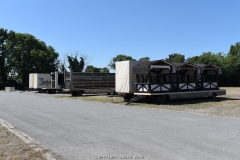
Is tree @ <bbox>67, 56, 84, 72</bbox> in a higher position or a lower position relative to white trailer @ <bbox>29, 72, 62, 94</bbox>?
higher

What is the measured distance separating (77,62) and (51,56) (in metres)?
5.99

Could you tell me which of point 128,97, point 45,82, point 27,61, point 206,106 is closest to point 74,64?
point 27,61

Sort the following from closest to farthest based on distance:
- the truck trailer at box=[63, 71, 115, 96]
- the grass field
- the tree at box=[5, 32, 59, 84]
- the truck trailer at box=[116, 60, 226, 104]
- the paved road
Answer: the paved road
the grass field
the truck trailer at box=[116, 60, 226, 104]
the truck trailer at box=[63, 71, 115, 96]
the tree at box=[5, 32, 59, 84]

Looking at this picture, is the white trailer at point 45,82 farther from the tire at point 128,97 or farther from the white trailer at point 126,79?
the tire at point 128,97

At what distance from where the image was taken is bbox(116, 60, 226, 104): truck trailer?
1870cm

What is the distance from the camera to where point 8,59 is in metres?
54.0

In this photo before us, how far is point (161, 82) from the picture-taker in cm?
1983

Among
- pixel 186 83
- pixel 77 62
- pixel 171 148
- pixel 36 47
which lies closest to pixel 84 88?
pixel 186 83

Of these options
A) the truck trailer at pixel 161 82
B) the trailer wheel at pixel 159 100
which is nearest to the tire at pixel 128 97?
the truck trailer at pixel 161 82

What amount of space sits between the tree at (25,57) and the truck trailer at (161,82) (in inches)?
1452

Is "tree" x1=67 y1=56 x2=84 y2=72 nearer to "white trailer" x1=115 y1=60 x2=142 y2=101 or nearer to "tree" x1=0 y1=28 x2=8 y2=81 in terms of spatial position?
"tree" x1=0 y1=28 x2=8 y2=81

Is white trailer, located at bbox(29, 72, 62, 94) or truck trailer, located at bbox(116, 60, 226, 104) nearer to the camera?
truck trailer, located at bbox(116, 60, 226, 104)

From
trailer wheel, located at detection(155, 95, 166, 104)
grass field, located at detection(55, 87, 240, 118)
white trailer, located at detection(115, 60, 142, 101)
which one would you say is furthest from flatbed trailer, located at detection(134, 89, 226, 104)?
white trailer, located at detection(115, 60, 142, 101)

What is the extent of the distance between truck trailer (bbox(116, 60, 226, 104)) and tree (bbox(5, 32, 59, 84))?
36879 millimetres
